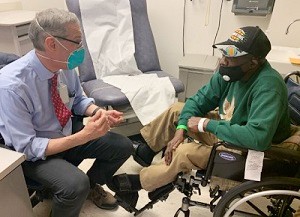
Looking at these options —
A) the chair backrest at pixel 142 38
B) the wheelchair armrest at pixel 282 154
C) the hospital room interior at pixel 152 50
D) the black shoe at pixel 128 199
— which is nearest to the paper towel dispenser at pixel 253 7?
the hospital room interior at pixel 152 50

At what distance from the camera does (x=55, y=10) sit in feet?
4.00

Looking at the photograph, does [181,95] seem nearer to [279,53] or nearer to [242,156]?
[279,53]

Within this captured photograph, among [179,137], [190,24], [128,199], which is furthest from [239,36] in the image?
[190,24]

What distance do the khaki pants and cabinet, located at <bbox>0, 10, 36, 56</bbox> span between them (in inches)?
62.9

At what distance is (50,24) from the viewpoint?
119cm

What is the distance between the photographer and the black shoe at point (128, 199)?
1.54m

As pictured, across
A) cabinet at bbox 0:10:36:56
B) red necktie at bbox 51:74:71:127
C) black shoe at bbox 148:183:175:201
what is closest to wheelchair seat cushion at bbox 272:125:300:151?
black shoe at bbox 148:183:175:201

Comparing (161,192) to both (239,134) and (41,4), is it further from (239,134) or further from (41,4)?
(41,4)

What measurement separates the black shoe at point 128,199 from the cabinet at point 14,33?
1.73 meters

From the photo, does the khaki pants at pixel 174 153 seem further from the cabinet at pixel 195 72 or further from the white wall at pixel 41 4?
the white wall at pixel 41 4

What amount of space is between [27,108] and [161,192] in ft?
2.53

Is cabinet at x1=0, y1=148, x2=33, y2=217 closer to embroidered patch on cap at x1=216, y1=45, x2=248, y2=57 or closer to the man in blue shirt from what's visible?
the man in blue shirt

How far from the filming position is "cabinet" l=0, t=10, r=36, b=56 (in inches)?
94.4

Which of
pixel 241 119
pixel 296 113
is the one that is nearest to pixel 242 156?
pixel 241 119
